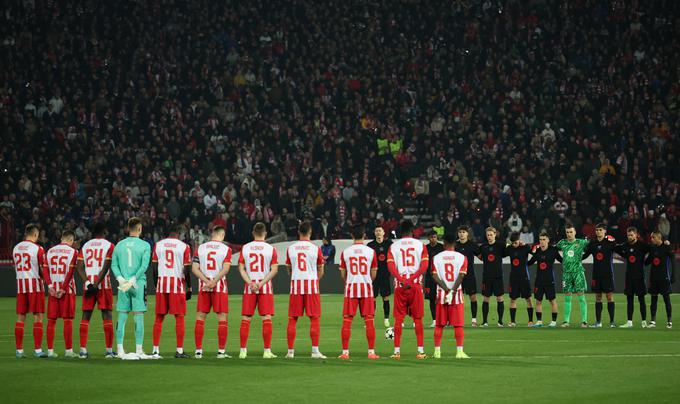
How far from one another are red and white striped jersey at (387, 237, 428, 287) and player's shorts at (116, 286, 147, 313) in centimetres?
401

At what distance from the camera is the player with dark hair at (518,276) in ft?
83.3

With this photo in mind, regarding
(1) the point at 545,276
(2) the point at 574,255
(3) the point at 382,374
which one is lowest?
(3) the point at 382,374

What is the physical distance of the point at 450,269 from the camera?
18.0 m

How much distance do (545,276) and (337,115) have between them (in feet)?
67.5

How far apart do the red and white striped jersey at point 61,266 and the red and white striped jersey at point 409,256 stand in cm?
532

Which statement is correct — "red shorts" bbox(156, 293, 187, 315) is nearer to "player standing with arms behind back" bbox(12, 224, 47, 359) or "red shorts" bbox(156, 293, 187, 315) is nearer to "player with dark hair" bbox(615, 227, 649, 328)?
"player standing with arms behind back" bbox(12, 224, 47, 359)

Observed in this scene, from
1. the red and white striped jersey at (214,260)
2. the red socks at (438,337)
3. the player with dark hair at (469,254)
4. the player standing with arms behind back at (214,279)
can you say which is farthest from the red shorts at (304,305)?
the player with dark hair at (469,254)

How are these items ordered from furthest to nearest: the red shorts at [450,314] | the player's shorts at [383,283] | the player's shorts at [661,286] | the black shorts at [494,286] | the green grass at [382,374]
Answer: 1. the player's shorts at [383,283]
2. the black shorts at [494,286]
3. the player's shorts at [661,286]
4. the red shorts at [450,314]
5. the green grass at [382,374]

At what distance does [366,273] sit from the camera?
59.2 ft

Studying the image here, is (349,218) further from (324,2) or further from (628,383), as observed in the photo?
(628,383)

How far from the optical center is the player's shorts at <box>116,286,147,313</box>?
1794 cm

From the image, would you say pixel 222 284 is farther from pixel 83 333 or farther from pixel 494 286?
pixel 494 286

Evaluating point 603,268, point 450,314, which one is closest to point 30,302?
point 450,314

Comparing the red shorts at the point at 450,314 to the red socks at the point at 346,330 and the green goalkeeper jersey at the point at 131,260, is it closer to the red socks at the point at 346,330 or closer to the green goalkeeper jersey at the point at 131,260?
the red socks at the point at 346,330
